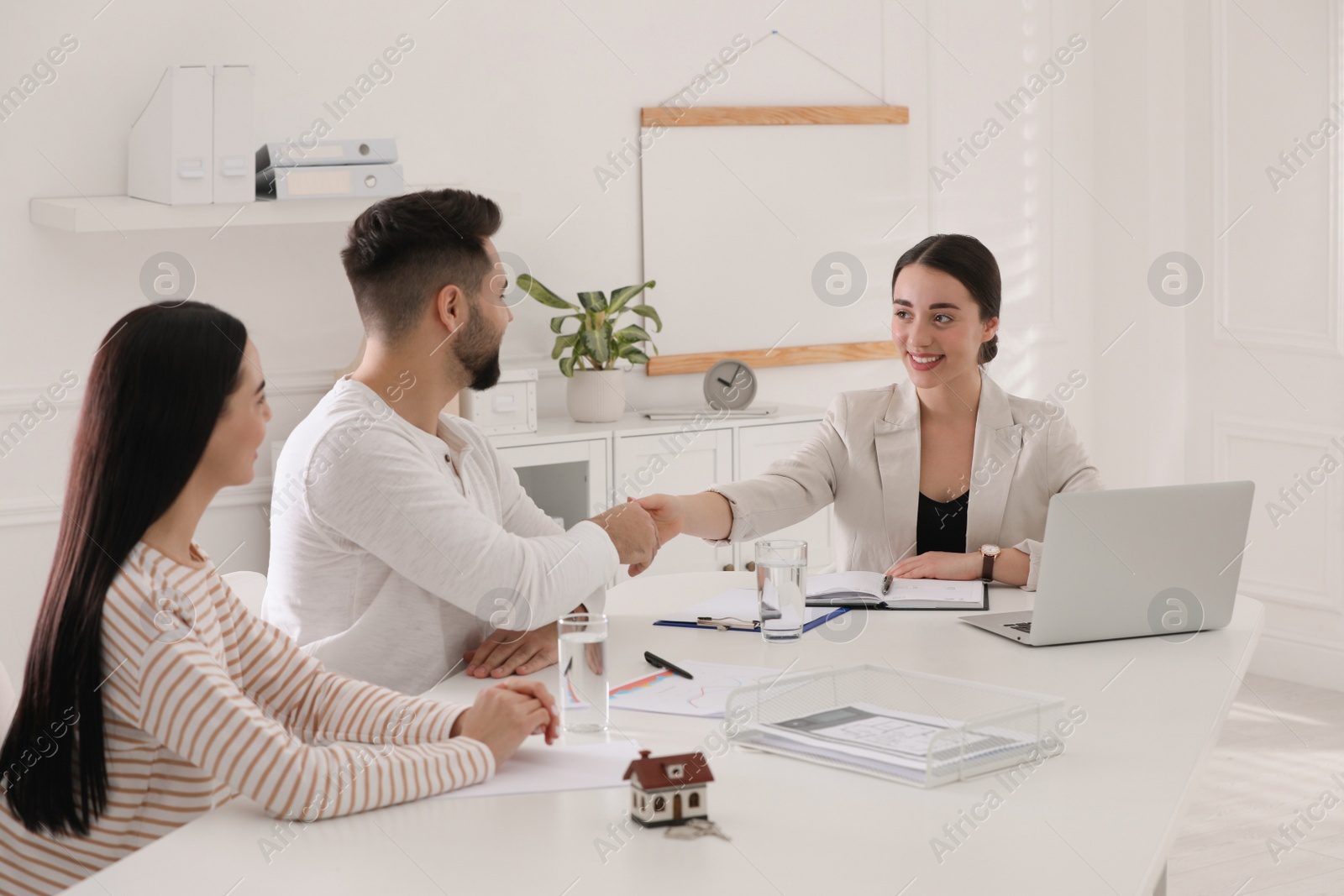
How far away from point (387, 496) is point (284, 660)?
0.31m

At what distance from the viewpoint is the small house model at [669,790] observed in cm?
130

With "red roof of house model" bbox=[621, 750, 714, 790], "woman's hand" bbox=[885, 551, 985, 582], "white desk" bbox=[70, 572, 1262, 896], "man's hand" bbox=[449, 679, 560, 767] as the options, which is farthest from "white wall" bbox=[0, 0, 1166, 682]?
"red roof of house model" bbox=[621, 750, 714, 790]

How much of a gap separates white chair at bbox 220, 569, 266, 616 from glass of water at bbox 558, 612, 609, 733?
726mm

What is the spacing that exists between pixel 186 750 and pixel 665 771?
18.9 inches

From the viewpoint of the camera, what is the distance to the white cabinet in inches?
148

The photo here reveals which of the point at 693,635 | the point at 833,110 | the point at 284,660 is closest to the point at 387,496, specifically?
the point at 284,660

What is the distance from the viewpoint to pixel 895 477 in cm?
262

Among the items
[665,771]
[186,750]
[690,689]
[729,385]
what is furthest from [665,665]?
[729,385]

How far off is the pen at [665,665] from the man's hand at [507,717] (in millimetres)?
285

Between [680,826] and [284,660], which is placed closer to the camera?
[680,826]

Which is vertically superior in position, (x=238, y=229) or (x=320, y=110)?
(x=320, y=110)

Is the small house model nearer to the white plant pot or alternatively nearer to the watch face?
the white plant pot

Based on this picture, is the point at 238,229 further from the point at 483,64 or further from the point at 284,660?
the point at 284,660

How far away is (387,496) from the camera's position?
1.84 metres
